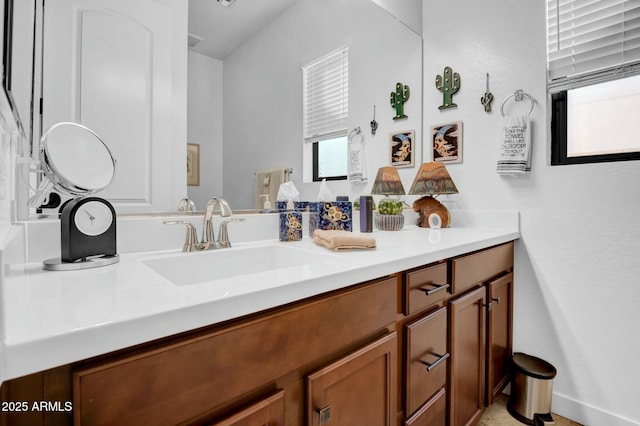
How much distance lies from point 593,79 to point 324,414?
1.78 m

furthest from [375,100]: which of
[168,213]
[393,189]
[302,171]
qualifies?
[168,213]

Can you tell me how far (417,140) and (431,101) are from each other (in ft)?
0.85

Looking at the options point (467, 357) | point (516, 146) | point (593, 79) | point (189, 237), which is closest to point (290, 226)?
point (189, 237)

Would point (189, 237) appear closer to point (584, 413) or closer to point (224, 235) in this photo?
point (224, 235)

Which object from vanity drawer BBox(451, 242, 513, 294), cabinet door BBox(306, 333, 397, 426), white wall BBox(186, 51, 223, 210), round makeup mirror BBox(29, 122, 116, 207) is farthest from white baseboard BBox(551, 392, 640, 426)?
round makeup mirror BBox(29, 122, 116, 207)

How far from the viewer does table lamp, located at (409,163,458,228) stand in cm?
177

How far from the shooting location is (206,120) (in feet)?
3.77

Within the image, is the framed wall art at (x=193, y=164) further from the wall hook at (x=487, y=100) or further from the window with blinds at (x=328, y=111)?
the wall hook at (x=487, y=100)

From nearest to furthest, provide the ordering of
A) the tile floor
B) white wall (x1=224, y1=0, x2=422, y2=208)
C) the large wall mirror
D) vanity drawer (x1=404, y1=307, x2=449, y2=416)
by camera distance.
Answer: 1. the large wall mirror
2. vanity drawer (x1=404, y1=307, x2=449, y2=416)
3. white wall (x1=224, y1=0, x2=422, y2=208)
4. the tile floor

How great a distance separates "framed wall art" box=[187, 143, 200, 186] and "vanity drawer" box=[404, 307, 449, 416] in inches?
33.8

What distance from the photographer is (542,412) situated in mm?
1465

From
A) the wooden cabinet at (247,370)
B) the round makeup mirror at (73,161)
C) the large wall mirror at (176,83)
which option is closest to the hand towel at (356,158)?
the large wall mirror at (176,83)

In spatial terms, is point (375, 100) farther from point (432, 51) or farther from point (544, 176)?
point (544, 176)

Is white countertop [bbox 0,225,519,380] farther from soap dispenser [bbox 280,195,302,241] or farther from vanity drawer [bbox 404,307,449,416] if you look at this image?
soap dispenser [bbox 280,195,302,241]
